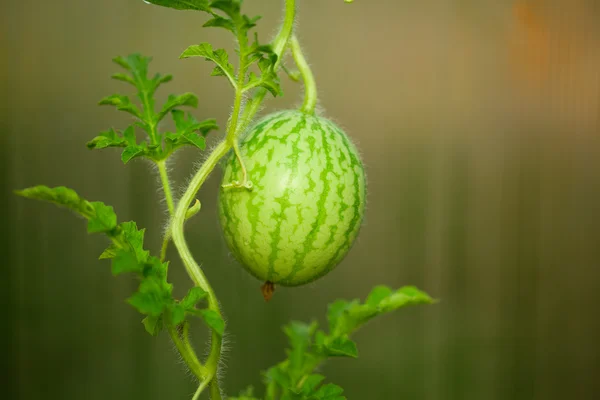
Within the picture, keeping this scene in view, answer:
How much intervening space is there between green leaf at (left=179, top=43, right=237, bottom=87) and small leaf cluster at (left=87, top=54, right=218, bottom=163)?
0.13 m

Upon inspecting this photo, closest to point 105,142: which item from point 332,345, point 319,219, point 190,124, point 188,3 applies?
point 190,124

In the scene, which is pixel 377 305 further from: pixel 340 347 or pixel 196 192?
pixel 196 192

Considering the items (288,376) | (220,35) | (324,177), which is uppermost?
(220,35)

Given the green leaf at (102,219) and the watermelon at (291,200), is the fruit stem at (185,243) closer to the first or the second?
the watermelon at (291,200)

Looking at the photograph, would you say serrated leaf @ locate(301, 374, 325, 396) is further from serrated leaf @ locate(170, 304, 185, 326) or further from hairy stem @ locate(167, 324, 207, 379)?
serrated leaf @ locate(170, 304, 185, 326)

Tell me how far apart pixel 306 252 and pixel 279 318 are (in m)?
1.77

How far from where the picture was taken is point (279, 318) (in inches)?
106

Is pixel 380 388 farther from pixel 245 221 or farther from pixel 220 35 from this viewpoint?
pixel 245 221

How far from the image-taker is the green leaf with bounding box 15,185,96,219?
789mm

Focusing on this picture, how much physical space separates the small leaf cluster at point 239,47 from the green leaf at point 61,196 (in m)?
0.26

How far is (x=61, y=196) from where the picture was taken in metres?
0.81

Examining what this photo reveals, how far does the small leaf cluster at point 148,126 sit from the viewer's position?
3.19 ft

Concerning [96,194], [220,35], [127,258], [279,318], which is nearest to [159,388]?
[279,318]

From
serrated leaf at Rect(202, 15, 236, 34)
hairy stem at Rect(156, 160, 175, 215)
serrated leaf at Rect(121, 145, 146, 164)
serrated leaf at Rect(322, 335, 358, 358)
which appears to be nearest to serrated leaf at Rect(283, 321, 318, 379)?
serrated leaf at Rect(322, 335, 358, 358)
